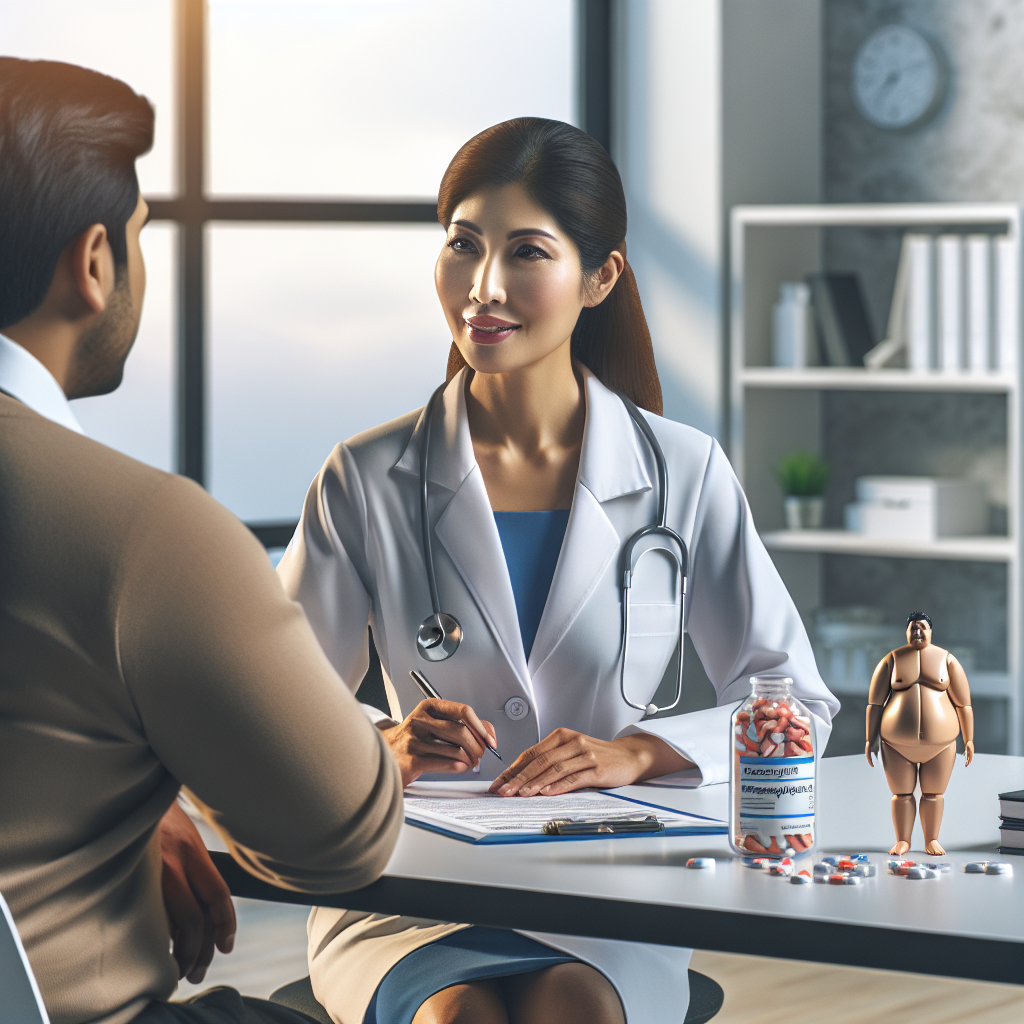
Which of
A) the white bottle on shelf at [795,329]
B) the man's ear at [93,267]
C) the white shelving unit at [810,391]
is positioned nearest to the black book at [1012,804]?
the man's ear at [93,267]

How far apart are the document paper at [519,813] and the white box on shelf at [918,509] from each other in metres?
2.69

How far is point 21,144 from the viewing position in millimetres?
1066

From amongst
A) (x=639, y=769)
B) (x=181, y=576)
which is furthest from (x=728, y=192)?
(x=181, y=576)

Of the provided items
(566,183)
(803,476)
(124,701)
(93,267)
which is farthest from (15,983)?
(803,476)

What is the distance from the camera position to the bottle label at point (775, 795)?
1.26 metres

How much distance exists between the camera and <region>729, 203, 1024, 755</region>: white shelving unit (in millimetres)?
3900

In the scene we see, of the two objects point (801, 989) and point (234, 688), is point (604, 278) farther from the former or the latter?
point (801, 989)

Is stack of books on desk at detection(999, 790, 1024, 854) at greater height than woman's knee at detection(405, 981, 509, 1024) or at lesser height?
greater

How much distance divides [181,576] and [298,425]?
3.18 metres

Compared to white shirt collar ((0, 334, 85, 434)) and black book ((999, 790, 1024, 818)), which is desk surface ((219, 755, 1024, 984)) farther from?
white shirt collar ((0, 334, 85, 434))

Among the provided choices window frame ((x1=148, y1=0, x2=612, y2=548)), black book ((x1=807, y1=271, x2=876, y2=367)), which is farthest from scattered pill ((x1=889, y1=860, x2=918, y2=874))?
black book ((x1=807, y1=271, x2=876, y2=367))

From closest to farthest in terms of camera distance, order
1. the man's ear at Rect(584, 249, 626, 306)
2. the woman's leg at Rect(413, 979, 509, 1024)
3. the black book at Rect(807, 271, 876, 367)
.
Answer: the woman's leg at Rect(413, 979, 509, 1024) → the man's ear at Rect(584, 249, 626, 306) → the black book at Rect(807, 271, 876, 367)

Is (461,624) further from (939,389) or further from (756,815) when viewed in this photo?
(939,389)

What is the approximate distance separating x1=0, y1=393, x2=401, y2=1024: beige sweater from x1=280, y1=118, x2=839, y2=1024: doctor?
0.65m
